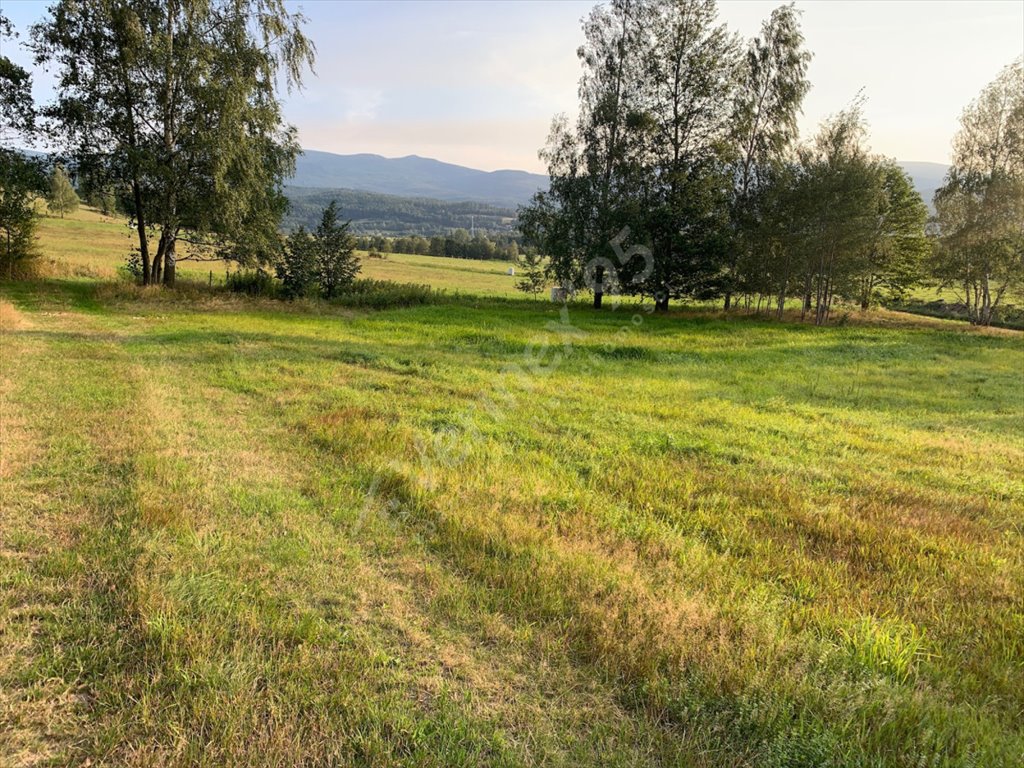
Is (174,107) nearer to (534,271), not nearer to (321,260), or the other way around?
(321,260)

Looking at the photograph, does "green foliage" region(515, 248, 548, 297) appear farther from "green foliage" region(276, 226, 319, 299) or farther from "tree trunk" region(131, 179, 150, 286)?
"tree trunk" region(131, 179, 150, 286)

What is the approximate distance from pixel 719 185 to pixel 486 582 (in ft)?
91.5

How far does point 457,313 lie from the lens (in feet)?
78.3

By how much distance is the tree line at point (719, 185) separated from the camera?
26281 millimetres

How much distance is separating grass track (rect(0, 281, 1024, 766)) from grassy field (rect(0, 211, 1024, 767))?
2 centimetres

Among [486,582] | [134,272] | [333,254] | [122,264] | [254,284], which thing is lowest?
[486,582]

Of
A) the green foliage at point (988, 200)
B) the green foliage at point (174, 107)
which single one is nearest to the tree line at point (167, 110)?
the green foliage at point (174, 107)

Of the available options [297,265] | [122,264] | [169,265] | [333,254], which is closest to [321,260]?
[333,254]

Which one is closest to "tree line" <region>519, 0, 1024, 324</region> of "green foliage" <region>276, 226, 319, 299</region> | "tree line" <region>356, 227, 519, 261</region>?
"green foliage" <region>276, 226, 319, 299</region>

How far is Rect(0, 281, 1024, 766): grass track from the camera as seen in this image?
2656mm

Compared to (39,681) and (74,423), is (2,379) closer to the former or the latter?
(74,423)

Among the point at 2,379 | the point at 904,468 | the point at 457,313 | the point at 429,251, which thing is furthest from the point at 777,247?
the point at 429,251

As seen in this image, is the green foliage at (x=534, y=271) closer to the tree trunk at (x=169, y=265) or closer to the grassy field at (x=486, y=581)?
the tree trunk at (x=169, y=265)

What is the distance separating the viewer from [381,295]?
26391 millimetres
